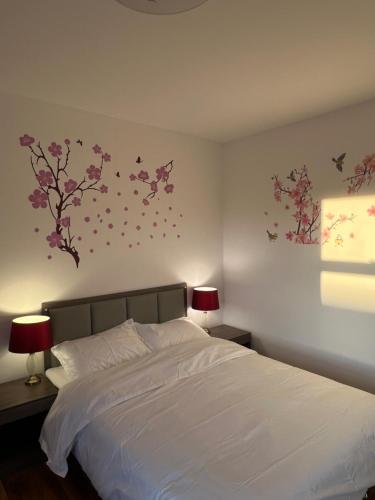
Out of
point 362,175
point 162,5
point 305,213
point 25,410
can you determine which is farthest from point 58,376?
point 362,175

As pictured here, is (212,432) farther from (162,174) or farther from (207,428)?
(162,174)

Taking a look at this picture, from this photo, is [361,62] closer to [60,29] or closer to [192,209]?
[60,29]

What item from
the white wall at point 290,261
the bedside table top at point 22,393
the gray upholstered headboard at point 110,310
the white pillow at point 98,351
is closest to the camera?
the bedside table top at point 22,393

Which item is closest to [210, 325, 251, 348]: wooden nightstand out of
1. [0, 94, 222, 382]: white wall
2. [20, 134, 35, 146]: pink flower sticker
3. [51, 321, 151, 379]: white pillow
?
[0, 94, 222, 382]: white wall

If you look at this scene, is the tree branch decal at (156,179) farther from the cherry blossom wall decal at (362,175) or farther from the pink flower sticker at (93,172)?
the cherry blossom wall decal at (362,175)

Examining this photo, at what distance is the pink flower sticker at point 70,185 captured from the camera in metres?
2.45

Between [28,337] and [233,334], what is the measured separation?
1.88 meters

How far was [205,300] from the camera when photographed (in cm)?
305

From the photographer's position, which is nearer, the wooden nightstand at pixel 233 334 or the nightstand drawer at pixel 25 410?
the nightstand drawer at pixel 25 410

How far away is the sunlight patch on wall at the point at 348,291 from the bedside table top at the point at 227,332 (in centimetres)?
89

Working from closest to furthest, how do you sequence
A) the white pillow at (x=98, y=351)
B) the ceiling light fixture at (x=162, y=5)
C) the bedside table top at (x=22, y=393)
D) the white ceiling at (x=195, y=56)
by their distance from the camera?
the ceiling light fixture at (x=162, y=5) < the white ceiling at (x=195, y=56) < the bedside table top at (x=22, y=393) < the white pillow at (x=98, y=351)

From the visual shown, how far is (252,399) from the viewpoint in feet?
6.12

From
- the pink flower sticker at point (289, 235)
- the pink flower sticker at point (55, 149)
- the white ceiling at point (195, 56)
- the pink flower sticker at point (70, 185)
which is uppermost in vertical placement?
the white ceiling at point (195, 56)

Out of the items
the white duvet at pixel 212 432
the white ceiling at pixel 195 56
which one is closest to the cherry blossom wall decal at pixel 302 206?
the white ceiling at pixel 195 56
